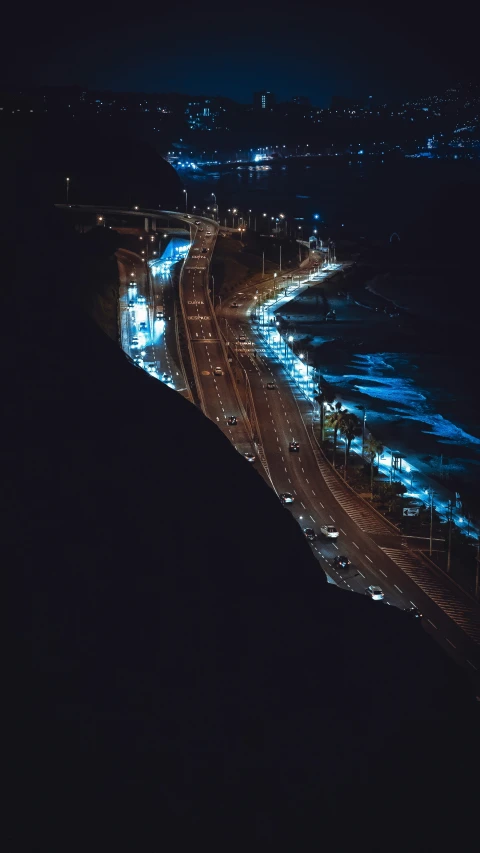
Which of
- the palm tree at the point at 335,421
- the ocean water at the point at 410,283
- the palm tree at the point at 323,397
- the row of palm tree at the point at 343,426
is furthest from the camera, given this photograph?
the ocean water at the point at 410,283

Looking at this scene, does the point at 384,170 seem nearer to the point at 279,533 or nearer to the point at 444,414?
the point at 444,414

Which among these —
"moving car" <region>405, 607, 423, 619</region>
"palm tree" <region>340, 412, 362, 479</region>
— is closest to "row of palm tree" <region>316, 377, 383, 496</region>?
"palm tree" <region>340, 412, 362, 479</region>

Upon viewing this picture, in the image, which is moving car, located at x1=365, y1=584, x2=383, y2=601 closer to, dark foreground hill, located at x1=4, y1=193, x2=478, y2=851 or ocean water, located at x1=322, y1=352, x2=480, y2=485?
dark foreground hill, located at x1=4, y1=193, x2=478, y2=851

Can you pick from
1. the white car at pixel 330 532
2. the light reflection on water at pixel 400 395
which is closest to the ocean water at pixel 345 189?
the light reflection on water at pixel 400 395

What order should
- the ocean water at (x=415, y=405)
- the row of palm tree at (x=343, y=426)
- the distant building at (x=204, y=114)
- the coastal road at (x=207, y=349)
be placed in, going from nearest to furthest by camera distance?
the row of palm tree at (x=343, y=426)
the coastal road at (x=207, y=349)
the ocean water at (x=415, y=405)
the distant building at (x=204, y=114)

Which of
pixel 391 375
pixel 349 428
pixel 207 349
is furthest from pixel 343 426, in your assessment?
pixel 391 375

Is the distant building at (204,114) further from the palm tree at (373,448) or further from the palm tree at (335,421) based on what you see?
the palm tree at (373,448)
